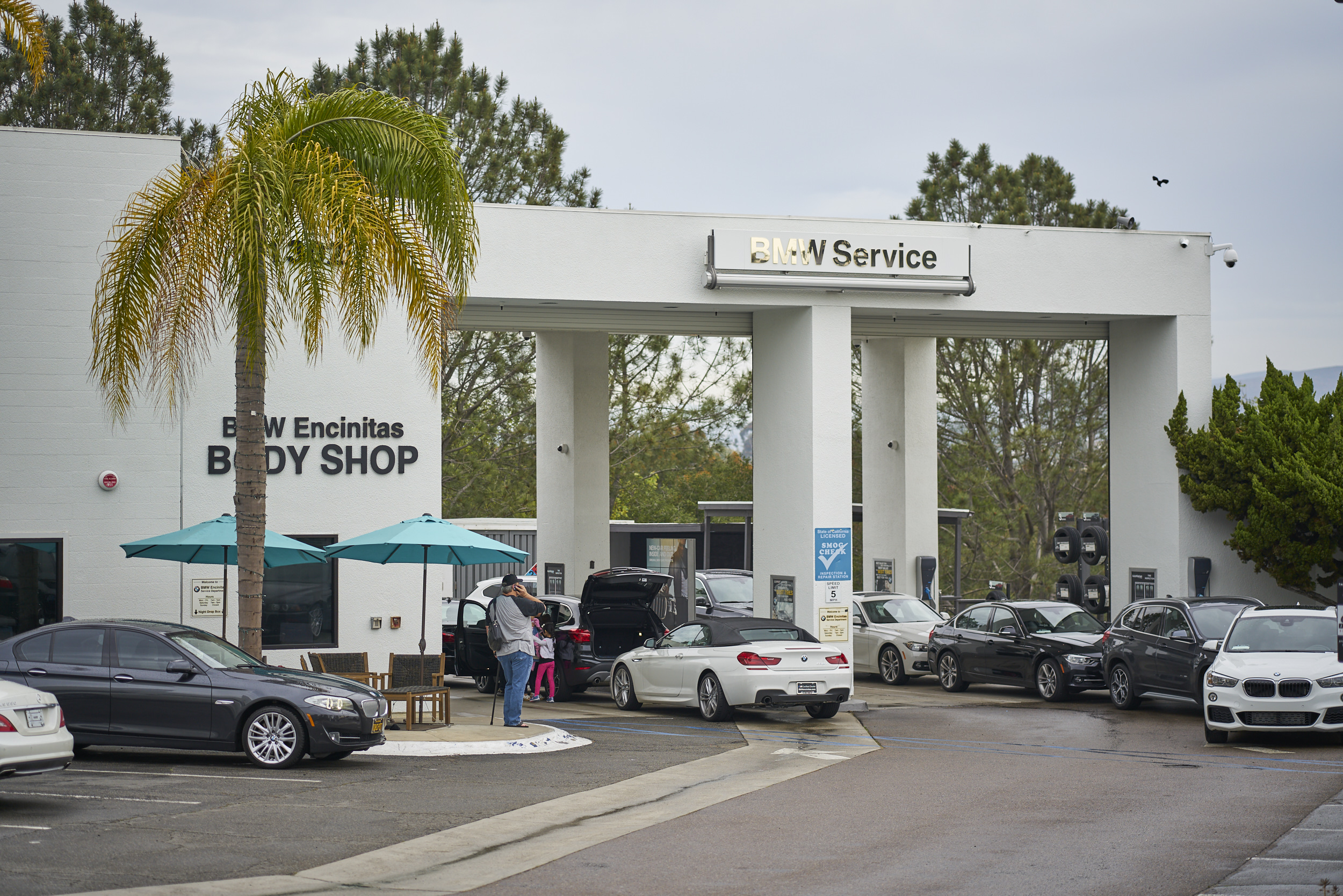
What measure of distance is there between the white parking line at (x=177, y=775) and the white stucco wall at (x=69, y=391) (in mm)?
5564

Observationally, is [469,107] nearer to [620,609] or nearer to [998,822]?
[620,609]

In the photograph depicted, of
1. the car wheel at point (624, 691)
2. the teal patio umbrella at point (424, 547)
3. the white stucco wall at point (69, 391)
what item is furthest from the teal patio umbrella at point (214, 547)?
the car wheel at point (624, 691)

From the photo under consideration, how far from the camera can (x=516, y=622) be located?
51.1ft

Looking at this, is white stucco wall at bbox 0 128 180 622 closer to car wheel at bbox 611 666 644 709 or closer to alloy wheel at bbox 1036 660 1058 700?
car wheel at bbox 611 666 644 709

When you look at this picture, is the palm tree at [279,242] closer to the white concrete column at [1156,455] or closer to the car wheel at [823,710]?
the car wheel at [823,710]

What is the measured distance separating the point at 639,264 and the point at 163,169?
6400 millimetres

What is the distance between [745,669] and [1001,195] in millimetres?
24137

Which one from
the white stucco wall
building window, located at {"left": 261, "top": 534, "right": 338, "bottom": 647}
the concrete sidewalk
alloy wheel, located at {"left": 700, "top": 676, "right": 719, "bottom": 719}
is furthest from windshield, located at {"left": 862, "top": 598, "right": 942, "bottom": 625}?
the concrete sidewalk

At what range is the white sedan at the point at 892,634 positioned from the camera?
74.3 feet

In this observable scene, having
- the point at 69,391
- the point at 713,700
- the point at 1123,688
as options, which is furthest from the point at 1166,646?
the point at 69,391

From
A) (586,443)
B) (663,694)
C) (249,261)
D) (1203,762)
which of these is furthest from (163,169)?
→ (1203,762)

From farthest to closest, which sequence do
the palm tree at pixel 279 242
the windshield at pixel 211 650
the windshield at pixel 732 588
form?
the windshield at pixel 732 588
the palm tree at pixel 279 242
the windshield at pixel 211 650

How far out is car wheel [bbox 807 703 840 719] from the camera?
17.2 meters

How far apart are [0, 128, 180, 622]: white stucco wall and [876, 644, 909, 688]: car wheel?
38.1ft
